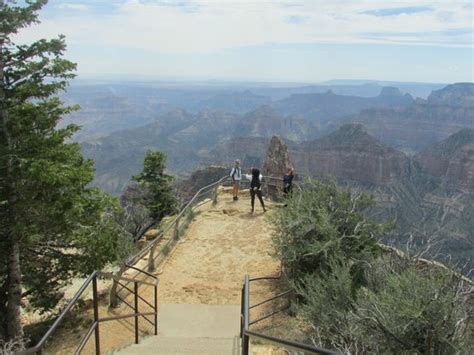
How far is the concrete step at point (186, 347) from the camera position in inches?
298

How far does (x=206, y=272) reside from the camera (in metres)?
13.6

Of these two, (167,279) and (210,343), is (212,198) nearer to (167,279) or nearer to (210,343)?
(167,279)

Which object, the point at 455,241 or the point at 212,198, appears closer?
the point at 212,198

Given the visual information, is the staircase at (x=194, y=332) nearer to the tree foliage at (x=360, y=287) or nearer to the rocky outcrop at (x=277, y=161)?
the tree foliage at (x=360, y=287)

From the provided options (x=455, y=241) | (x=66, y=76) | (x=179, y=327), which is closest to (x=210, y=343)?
(x=179, y=327)

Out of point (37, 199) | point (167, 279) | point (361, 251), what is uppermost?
point (37, 199)

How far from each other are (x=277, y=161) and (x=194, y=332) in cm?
2779

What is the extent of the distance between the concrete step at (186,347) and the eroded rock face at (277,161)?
27.9 m

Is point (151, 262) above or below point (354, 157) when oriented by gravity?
above

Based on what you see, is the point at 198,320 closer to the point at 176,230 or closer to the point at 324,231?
the point at 324,231

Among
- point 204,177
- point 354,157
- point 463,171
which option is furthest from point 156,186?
point 354,157

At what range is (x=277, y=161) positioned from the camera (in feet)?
121

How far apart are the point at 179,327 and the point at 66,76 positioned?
21.4ft

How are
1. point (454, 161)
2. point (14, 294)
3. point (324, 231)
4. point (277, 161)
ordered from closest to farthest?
1. point (324, 231)
2. point (14, 294)
3. point (277, 161)
4. point (454, 161)
